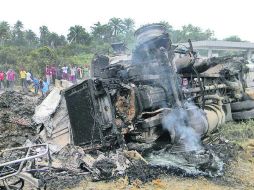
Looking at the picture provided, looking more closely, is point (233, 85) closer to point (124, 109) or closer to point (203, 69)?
point (203, 69)

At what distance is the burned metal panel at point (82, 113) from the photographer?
7.61 metres

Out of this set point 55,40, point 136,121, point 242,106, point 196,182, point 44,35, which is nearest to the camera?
point 196,182

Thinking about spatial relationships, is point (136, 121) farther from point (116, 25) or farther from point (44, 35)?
point (116, 25)

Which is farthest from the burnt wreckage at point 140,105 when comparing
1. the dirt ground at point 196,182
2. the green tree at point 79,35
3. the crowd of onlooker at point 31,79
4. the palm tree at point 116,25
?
the palm tree at point 116,25

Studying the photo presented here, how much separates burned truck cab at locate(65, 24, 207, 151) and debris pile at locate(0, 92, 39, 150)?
1.12 metres

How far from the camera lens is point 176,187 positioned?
598 cm

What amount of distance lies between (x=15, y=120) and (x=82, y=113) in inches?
70.2

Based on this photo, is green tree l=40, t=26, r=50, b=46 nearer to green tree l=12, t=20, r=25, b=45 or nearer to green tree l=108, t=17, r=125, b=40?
green tree l=12, t=20, r=25, b=45

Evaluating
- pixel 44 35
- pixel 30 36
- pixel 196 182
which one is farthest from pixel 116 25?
pixel 196 182

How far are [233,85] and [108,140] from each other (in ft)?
16.9

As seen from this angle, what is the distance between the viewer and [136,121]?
7625 mm

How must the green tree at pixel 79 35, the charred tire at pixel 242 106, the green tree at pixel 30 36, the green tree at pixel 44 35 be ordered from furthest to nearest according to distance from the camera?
the green tree at pixel 30 36 < the green tree at pixel 44 35 < the green tree at pixel 79 35 < the charred tire at pixel 242 106

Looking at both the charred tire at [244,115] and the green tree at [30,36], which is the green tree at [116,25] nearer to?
the green tree at [30,36]

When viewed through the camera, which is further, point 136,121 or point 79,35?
point 79,35
